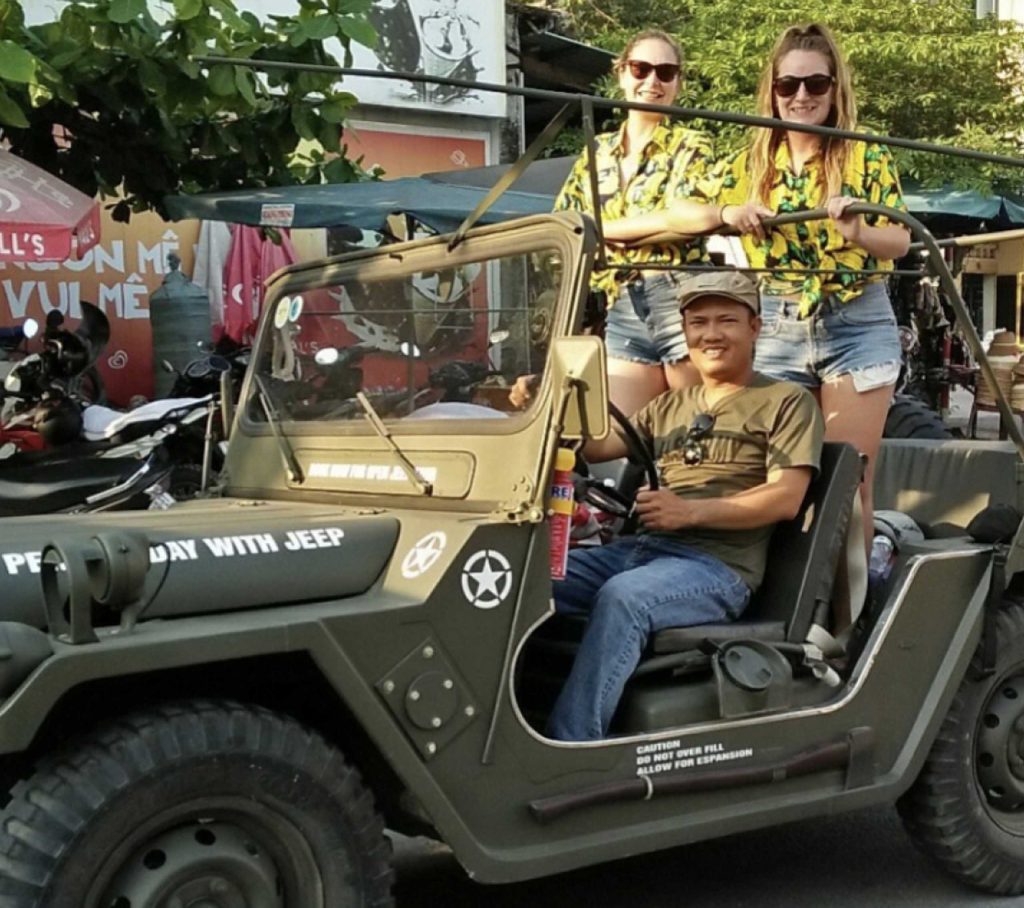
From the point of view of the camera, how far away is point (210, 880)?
267 centimetres

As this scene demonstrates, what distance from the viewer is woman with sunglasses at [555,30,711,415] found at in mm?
4254

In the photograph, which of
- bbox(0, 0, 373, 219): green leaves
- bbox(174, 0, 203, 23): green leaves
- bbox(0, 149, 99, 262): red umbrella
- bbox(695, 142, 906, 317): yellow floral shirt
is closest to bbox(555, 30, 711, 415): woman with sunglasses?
bbox(695, 142, 906, 317): yellow floral shirt

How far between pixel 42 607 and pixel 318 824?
0.70 metres

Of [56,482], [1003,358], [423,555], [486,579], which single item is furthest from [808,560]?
[1003,358]

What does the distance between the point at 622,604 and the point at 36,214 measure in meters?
4.14

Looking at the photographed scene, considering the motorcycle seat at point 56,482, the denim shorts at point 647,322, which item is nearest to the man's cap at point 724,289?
the denim shorts at point 647,322

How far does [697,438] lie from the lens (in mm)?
A: 3795

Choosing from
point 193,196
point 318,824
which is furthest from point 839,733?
point 193,196

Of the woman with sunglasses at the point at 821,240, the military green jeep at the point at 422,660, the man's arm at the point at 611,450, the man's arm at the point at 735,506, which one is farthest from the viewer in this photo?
the woman with sunglasses at the point at 821,240

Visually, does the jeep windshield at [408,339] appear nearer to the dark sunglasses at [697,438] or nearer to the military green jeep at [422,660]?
the military green jeep at [422,660]

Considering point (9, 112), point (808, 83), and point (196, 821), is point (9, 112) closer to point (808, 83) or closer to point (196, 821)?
point (808, 83)

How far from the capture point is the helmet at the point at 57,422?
292 inches

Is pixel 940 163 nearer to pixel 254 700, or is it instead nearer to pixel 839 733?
pixel 839 733

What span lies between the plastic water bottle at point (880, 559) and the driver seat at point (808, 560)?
208 millimetres
